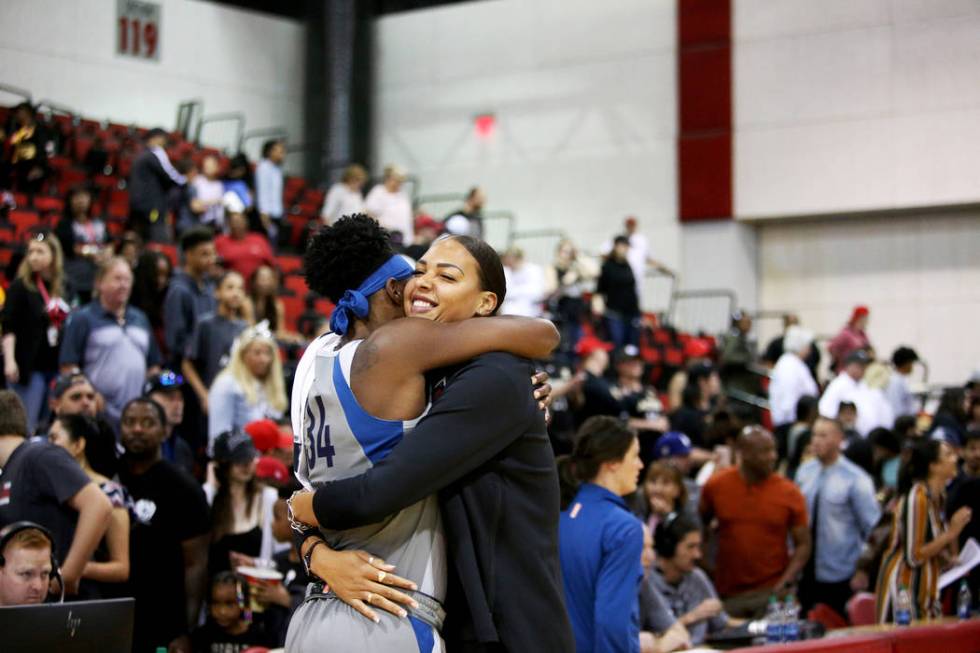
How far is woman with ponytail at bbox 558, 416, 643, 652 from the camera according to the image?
186 inches

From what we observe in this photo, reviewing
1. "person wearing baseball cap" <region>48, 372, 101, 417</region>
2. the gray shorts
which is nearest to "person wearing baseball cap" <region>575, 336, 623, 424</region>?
"person wearing baseball cap" <region>48, 372, 101, 417</region>

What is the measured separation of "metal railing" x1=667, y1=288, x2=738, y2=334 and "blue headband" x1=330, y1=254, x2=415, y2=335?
1627 centimetres

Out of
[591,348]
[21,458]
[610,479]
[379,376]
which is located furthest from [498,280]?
[591,348]

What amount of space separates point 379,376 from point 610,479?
2064 mm

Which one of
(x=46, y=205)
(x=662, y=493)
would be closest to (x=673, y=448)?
(x=662, y=493)

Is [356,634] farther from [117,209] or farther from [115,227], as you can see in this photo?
[117,209]

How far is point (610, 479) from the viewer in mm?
5055

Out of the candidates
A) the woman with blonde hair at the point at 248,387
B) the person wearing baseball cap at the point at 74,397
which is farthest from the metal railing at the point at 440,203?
the person wearing baseball cap at the point at 74,397

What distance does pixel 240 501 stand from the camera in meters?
6.88

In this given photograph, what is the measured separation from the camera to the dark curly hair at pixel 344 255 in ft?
11.2

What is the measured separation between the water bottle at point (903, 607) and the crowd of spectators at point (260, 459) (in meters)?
0.08

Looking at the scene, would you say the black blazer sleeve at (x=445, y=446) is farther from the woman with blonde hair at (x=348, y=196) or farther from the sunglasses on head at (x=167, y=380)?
the woman with blonde hair at (x=348, y=196)

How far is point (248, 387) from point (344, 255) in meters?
5.17

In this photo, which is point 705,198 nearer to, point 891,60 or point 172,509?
point 891,60
